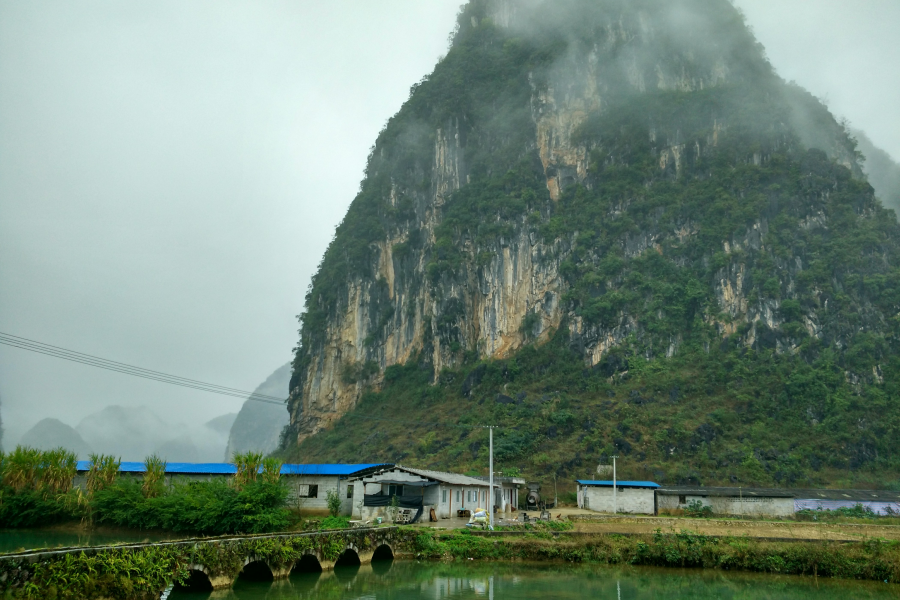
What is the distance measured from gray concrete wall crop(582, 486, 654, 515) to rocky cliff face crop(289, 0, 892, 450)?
29.0 metres

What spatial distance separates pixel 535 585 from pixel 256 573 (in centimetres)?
925

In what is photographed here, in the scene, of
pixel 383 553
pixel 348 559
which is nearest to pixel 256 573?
pixel 348 559

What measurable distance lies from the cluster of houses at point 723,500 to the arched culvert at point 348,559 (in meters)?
18.9

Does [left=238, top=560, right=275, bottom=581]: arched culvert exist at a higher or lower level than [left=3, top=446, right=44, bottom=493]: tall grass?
lower

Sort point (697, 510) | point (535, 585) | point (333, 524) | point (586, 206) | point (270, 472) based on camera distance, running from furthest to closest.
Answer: point (586, 206)
point (697, 510)
point (270, 472)
point (333, 524)
point (535, 585)

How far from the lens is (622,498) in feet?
136

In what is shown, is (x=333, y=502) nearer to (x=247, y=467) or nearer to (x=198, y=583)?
(x=247, y=467)

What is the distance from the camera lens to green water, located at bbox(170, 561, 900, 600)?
1981 centimetres

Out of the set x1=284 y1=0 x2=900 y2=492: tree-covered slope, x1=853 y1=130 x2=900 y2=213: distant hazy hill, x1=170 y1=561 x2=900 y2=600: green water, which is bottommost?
x1=170 y1=561 x2=900 y2=600: green water

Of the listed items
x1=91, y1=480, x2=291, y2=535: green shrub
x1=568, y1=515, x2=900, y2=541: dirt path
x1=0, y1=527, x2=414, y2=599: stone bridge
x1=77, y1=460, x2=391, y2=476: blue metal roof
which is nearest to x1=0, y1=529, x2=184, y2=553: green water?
x1=91, y1=480, x2=291, y2=535: green shrub

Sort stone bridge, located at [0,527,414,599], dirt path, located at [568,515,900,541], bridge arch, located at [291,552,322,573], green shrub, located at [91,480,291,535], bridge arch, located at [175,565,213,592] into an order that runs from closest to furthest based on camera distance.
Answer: stone bridge, located at [0,527,414,599] → bridge arch, located at [175,565,213,592] → bridge arch, located at [291,552,322,573] → dirt path, located at [568,515,900,541] → green shrub, located at [91,480,291,535]

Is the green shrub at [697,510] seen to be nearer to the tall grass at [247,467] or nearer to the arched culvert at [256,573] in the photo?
the tall grass at [247,467]

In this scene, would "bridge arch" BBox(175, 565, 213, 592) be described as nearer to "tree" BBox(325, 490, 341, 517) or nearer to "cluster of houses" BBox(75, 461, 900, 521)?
"cluster of houses" BBox(75, 461, 900, 521)

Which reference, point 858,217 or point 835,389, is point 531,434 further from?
point 858,217
